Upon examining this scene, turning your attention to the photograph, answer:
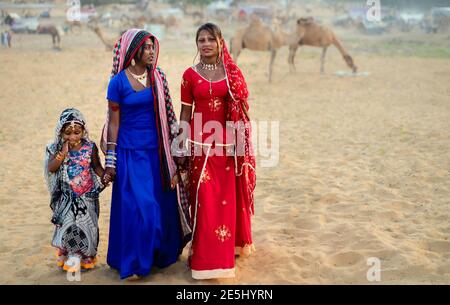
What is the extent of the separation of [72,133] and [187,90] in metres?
0.88

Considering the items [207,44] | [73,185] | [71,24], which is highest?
[71,24]

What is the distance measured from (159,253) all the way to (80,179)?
790 millimetres

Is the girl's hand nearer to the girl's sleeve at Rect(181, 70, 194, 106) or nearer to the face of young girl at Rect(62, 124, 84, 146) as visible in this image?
the face of young girl at Rect(62, 124, 84, 146)

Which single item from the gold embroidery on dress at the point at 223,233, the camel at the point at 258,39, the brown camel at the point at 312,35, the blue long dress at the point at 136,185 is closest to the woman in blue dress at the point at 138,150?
the blue long dress at the point at 136,185

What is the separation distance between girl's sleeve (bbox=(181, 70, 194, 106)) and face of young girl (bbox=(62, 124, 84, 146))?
0.78m

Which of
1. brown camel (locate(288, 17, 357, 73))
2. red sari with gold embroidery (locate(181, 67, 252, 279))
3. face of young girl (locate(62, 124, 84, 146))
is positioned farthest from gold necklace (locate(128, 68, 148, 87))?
brown camel (locate(288, 17, 357, 73))

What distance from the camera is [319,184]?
615 centimetres

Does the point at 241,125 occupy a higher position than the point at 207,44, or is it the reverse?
the point at 207,44

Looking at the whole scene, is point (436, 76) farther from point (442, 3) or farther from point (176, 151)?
point (442, 3)

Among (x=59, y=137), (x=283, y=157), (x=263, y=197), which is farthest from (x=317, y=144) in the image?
(x=59, y=137)

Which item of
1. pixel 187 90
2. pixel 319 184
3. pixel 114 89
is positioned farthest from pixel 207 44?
pixel 319 184

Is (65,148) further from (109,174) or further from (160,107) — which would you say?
(160,107)
